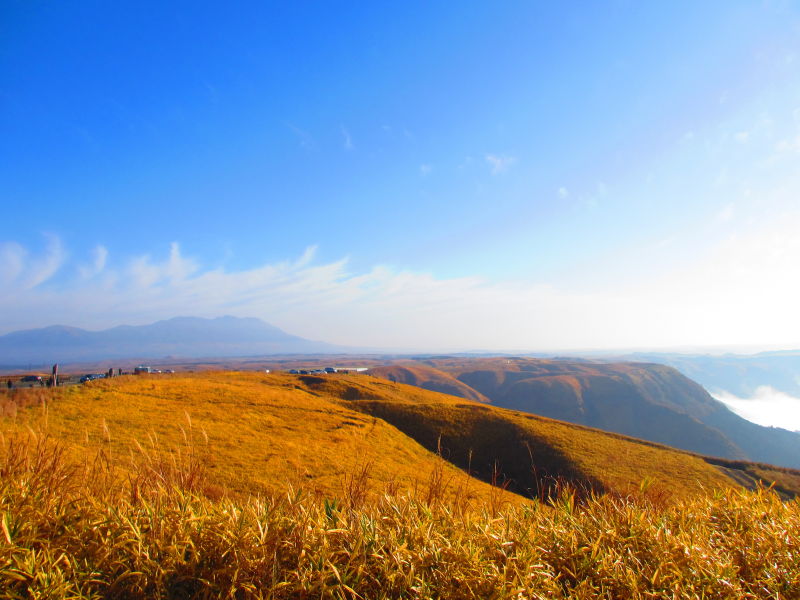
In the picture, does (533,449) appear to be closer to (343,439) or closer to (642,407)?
(343,439)

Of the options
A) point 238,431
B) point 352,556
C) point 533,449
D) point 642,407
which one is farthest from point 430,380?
point 352,556

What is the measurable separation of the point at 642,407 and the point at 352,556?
562 ft

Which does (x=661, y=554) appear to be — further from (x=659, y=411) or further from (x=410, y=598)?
(x=659, y=411)

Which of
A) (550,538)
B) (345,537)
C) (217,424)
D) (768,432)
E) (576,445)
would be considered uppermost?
(345,537)

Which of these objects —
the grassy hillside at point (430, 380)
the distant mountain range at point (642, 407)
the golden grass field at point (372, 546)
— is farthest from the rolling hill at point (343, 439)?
the grassy hillside at point (430, 380)

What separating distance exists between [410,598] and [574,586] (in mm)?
1468

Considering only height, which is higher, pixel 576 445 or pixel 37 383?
pixel 37 383

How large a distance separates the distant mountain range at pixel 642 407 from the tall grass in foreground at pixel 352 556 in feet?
479

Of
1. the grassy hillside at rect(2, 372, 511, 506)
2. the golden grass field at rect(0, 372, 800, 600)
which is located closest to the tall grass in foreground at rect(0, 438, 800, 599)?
the golden grass field at rect(0, 372, 800, 600)

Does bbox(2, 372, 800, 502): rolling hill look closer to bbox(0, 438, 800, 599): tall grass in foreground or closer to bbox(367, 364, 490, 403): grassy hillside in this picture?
bbox(0, 438, 800, 599): tall grass in foreground

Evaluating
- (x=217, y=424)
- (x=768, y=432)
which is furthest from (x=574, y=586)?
Result: (x=768, y=432)

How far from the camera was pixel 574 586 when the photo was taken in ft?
10.2

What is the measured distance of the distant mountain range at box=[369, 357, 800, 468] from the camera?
404ft

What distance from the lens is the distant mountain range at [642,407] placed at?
123000mm
